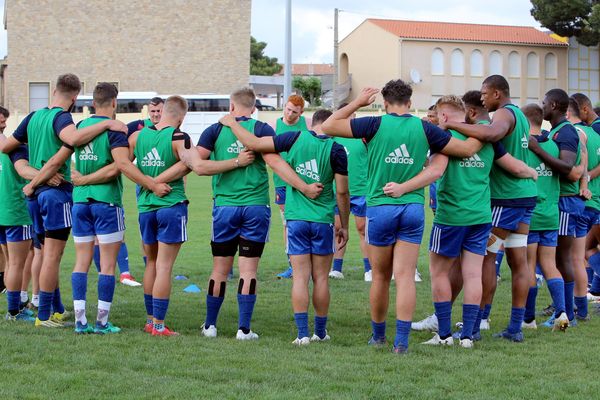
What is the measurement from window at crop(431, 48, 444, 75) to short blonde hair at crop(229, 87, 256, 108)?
59.1 metres

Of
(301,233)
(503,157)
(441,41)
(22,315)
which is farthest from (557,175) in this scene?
(441,41)

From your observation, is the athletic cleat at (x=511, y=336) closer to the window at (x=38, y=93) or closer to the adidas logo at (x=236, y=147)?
the adidas logo at (x=236, y=147)

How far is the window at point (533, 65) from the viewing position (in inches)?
2692

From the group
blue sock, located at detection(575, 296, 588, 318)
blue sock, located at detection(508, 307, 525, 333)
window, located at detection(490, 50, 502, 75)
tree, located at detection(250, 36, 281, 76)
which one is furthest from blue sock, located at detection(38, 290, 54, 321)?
tree, located at detection(250, 36, 281, 76)

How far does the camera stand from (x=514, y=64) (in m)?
68.2

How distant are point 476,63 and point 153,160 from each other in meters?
61.7

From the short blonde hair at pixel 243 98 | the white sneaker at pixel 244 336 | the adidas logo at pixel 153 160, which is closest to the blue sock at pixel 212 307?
the white sneaker at pixel 244 336

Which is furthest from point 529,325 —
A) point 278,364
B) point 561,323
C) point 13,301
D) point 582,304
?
point 13,301

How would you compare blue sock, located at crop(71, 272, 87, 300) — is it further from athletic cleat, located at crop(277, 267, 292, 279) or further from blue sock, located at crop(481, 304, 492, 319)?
athletic cleat, located at crop(277, 267, 292, 279)

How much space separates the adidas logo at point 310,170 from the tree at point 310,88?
68.1 m

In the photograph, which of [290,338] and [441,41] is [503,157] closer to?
[290,338]

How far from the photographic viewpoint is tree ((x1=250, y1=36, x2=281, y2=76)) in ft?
291

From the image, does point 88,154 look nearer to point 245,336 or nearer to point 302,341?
point 245,336

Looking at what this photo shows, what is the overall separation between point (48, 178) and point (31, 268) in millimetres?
1834
